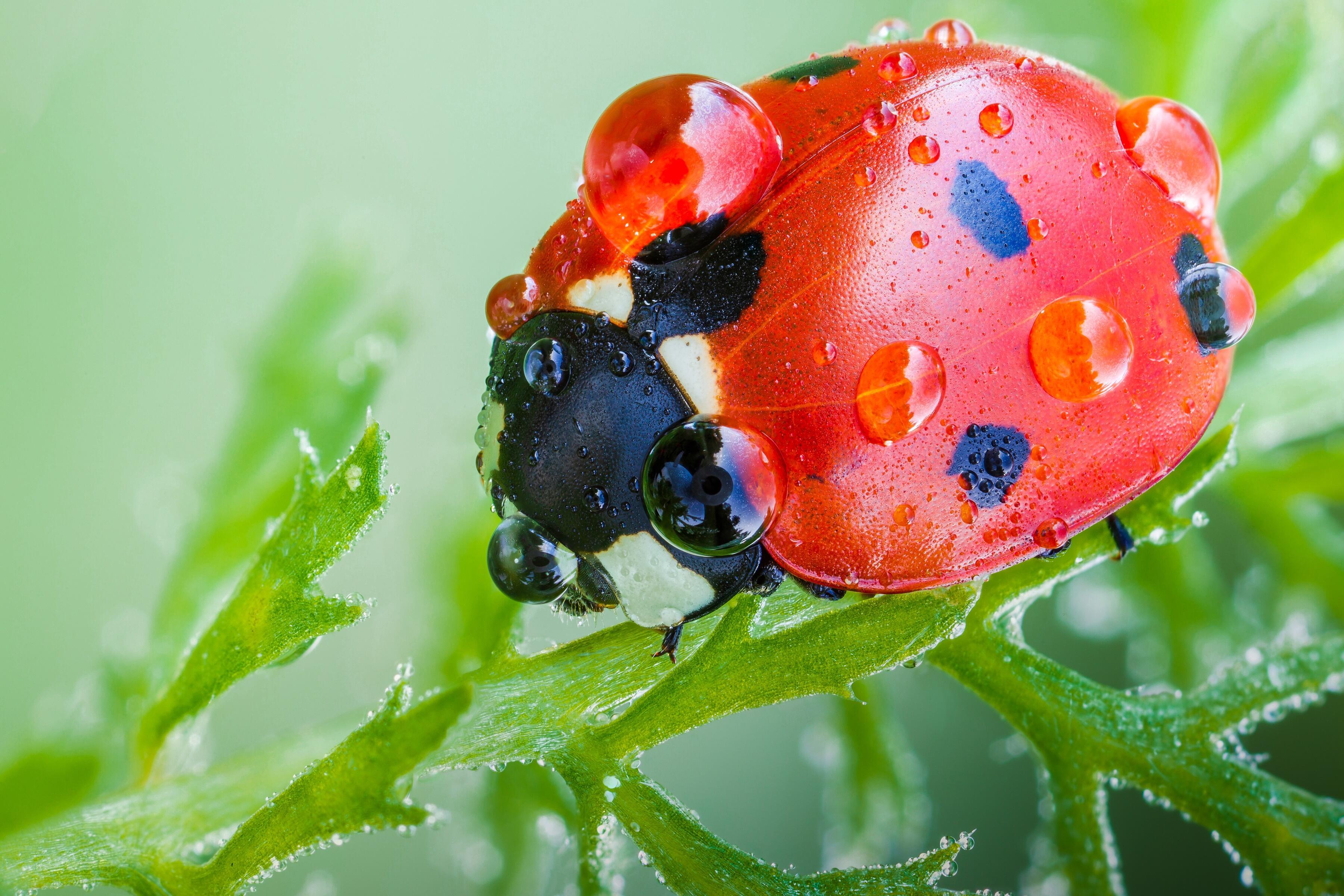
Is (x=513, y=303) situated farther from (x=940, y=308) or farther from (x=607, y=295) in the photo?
(x=940, y=308)

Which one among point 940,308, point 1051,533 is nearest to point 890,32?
point 940,308

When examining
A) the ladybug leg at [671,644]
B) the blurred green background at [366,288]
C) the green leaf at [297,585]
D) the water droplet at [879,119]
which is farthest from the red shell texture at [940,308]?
the blurred green background at [366,288]

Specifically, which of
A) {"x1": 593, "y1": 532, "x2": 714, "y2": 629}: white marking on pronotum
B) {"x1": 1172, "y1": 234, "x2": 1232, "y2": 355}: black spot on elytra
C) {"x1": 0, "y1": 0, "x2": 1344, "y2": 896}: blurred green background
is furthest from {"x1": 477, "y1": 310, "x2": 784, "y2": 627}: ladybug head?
{"x1": 0, "y1": 0, "x2": 1344, "y2": 896}: blurred green background

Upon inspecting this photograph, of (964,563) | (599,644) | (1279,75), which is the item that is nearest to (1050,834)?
(964,563)

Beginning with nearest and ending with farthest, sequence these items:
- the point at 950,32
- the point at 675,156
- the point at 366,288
→ the point at 675,156
the point at 950,32
the point at 366,288

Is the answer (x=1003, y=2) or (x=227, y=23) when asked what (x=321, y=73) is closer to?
(x=227, y=23)

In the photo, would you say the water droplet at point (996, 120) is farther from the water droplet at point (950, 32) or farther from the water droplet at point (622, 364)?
the water droplet at point (622, 364)

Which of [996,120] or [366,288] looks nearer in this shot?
[996,120]
